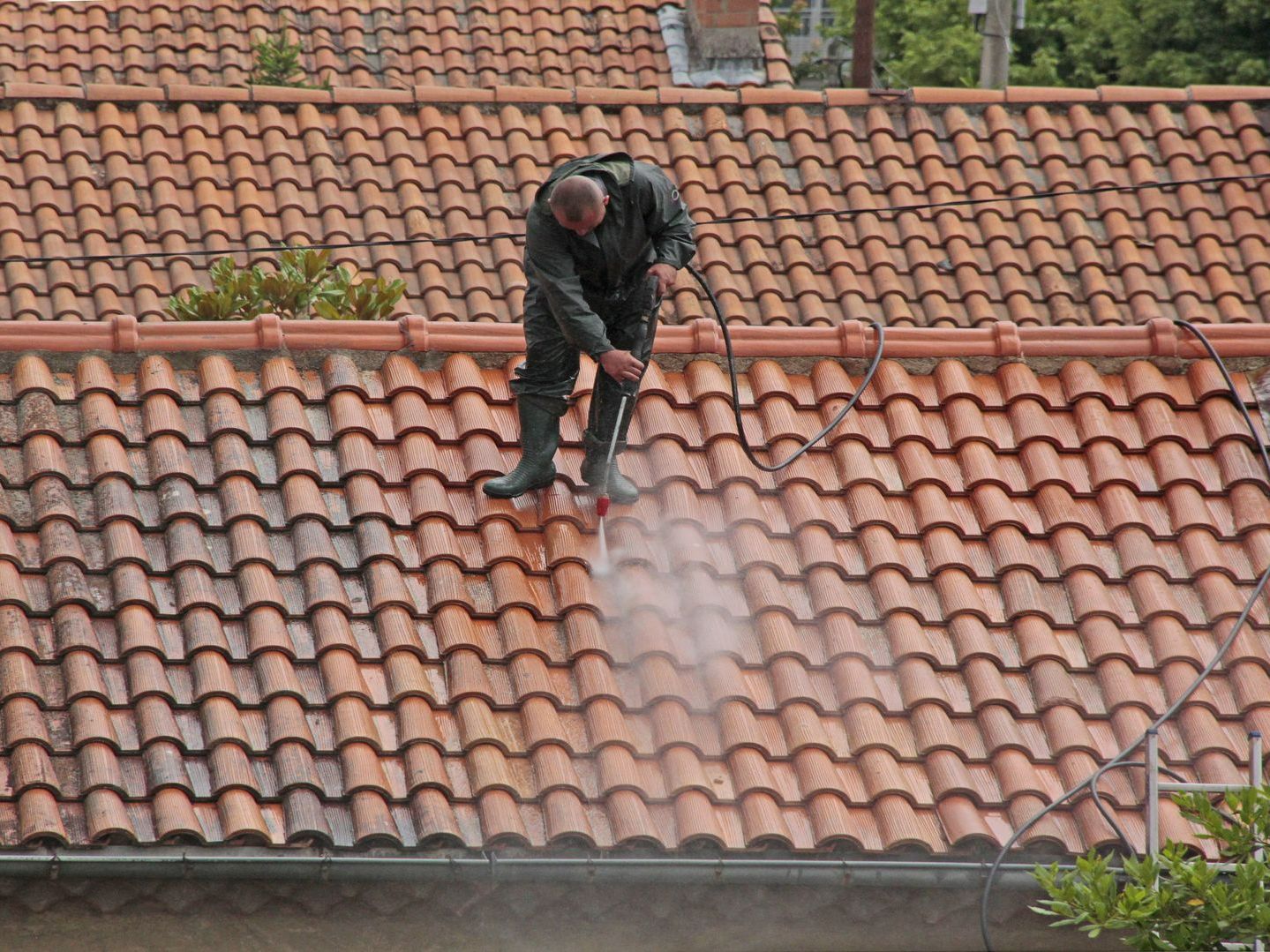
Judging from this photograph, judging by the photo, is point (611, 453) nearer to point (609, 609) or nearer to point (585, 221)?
point (609, 609)

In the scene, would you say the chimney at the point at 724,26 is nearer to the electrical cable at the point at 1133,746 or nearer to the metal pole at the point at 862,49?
the metal pole at the point at 862,49

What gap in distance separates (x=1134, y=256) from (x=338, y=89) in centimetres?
583

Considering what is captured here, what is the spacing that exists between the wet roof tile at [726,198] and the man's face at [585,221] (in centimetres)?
487

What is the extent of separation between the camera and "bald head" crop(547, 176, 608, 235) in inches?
234

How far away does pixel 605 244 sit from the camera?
6.32 metres

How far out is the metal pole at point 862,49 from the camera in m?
15.4

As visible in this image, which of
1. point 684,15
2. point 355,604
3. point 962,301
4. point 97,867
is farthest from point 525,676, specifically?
point 684,15

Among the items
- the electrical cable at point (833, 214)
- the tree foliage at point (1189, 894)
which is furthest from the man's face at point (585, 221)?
the electrical cable at point (833, 214)

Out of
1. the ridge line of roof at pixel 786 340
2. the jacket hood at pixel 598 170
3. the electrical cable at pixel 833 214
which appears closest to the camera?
the jacket hood at pixel 598 170

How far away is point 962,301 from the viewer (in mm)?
11367

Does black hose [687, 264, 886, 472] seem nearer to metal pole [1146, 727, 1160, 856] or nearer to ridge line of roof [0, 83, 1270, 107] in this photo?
metal pole [1146, 727, 1160, 856]

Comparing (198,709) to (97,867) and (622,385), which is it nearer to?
(97,867)

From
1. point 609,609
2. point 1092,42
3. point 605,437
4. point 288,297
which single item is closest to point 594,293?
point 605,437

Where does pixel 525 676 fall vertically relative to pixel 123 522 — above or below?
below
